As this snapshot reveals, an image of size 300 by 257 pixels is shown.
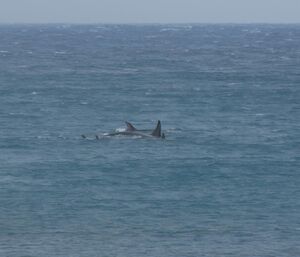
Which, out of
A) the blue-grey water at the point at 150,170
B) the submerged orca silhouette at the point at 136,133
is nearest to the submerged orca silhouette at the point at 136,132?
the submerged orca silhouette at the point at 136,133

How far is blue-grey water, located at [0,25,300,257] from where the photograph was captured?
6134cm

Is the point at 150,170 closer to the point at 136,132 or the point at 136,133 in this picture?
the point at 136,133

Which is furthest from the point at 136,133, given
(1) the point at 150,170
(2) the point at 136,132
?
(1) the point at 150,170

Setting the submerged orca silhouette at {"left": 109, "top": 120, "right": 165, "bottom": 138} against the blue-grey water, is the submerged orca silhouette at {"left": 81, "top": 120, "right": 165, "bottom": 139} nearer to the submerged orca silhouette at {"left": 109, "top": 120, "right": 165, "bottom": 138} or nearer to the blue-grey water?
the submerged orca silhouette at {"left": 109, "top": 120, "right": 165, "bottom": 138}

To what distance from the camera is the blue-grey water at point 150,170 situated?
61.3 meters

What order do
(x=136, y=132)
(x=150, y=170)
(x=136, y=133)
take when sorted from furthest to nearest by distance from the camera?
(x=136, y=132) → (x=136, y=133) → (x=150, y=170)

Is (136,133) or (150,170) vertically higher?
(150,170)

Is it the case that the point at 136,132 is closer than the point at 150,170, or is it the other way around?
the point at 150,170

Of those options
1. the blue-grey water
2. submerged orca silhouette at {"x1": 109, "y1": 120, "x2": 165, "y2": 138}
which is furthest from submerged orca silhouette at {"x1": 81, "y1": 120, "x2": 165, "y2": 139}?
the blue-grey water

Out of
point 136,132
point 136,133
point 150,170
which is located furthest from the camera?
point 136,132

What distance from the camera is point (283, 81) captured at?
5595 inches

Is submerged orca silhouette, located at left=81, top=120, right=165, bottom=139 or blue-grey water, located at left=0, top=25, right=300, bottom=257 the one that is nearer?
blue-grey water, located at left=0, top=25, right=300, bottom=257

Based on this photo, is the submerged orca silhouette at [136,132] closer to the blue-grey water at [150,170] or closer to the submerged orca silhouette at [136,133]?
the submerged orca silhouette at [136,133]

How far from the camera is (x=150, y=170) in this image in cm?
7856
